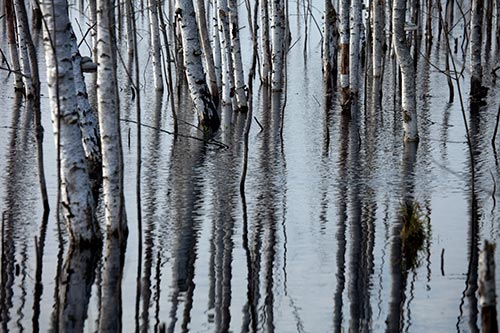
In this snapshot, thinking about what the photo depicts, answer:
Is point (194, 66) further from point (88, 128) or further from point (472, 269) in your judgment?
point (472, 269)

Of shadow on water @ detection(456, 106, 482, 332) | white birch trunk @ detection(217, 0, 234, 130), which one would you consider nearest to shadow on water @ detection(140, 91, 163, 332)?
white birch trunk @ detection(217, 0, 234, 130)

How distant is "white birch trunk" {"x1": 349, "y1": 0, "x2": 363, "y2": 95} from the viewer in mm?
17250

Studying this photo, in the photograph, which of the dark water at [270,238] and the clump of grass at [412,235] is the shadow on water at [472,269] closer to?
the dark water at [270,238]

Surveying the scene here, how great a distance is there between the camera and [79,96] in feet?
37.2

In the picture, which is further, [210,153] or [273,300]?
[210,153]

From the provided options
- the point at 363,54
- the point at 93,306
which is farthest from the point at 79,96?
the point at 363,54

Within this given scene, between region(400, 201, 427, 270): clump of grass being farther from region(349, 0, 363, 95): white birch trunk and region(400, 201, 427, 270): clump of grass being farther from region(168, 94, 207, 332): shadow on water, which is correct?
region(349, 0, 363, 95): white birch trunk

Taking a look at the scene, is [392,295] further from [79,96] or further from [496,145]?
[496,145]

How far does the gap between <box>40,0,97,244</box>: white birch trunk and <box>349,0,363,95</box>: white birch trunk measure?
943 centimetres

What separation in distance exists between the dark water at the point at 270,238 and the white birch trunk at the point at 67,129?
281 mm

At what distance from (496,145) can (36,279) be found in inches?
320

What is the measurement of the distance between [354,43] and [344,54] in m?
0.33

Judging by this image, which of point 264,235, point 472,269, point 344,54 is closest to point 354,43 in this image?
point 344,54

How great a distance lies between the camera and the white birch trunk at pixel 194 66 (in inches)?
582
